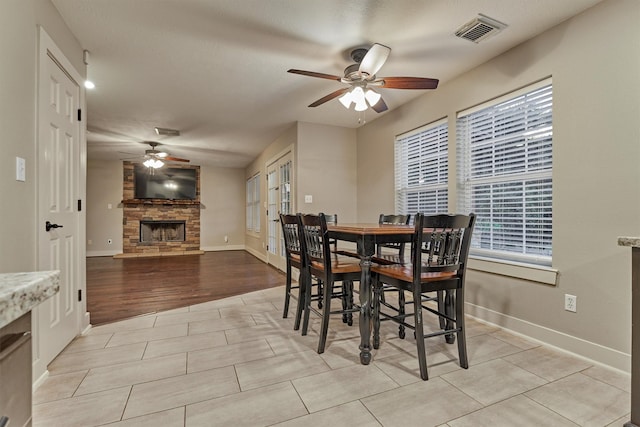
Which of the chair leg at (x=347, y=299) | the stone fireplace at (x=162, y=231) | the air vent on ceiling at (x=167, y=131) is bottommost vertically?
the chair leg at (x=347, y=299)

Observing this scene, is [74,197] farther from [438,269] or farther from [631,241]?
[631,241]

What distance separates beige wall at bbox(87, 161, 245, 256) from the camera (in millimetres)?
7414

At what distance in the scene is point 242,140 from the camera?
5652 mm

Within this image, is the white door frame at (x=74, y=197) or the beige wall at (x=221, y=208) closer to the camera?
the white door frame at (x=74, y=197)

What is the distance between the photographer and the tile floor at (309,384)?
4.82ft

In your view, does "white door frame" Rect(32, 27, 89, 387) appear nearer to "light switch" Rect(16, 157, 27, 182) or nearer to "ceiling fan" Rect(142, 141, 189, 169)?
"light switch" Rect(16, 157, 27, 182)


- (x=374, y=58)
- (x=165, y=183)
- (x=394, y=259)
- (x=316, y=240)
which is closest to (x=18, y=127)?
(x=316, y=240)

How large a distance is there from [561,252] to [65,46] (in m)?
3.89

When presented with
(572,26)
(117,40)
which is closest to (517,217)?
(572,26)

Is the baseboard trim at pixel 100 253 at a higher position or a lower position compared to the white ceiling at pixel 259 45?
lower

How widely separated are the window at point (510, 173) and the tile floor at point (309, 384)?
80 cm

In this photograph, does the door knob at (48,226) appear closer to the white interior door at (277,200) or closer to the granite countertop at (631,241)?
the granite countertop at (631,241)

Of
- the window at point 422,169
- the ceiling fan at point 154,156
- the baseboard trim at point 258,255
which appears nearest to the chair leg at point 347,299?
the window at point 422,169

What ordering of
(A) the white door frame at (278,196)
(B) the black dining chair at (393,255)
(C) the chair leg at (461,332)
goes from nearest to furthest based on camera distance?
(C) the chair leg at (461,332), (B) the black dining chair at (393,255), (A) the white door frame at (278,196)
